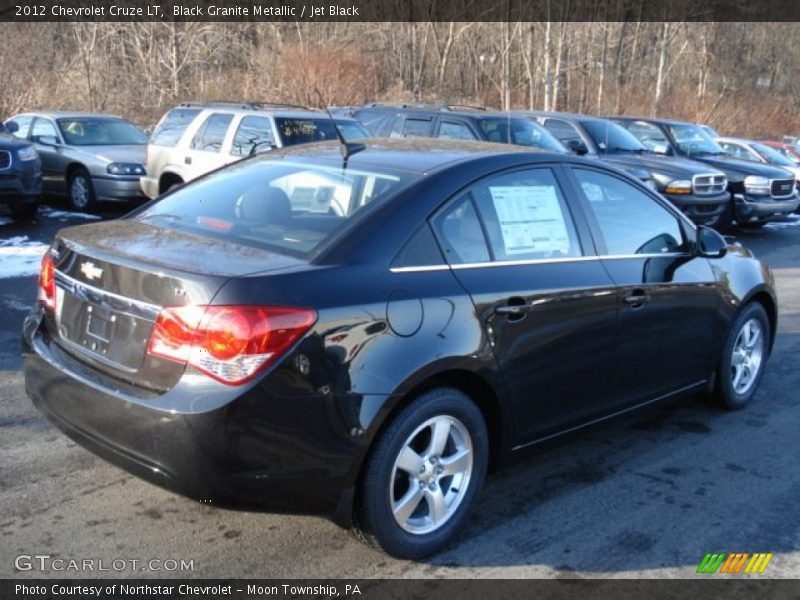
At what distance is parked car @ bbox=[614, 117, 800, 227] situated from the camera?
49.3ft

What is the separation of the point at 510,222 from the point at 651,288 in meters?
1.07

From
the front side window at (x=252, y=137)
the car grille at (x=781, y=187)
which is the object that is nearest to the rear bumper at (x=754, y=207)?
the car grille at (x=781, y=187)

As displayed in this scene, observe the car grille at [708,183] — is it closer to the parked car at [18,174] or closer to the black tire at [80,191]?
the black tire at [80,191]

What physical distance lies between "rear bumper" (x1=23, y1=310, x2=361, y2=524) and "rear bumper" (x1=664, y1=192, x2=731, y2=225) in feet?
36.4

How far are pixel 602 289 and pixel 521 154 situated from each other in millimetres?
794

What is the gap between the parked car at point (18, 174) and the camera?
36.7 ft

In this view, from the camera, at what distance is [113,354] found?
338 cm

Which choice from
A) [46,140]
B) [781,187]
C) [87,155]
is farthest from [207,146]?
[781,187]

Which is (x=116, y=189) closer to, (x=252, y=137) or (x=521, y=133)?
(x=252, y=137)

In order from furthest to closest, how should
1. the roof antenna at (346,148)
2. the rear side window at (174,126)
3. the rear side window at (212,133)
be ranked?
1. the rear side window at (174,126)
2. the rear side window at (212,133)
3. the roof antenna at (346,148)

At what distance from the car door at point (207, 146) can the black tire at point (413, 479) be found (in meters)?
8.09

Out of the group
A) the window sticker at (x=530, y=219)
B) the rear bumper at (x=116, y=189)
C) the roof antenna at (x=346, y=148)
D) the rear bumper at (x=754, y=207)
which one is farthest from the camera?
the rear bumper at (x=754, y=207)

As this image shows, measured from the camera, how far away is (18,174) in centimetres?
1127

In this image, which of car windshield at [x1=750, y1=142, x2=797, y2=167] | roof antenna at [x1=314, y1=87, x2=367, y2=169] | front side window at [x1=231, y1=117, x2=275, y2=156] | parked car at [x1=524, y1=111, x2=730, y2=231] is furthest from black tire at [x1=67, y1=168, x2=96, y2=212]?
car windshield at [x1=750, y1=142, x2=797, y2=167]
